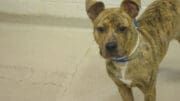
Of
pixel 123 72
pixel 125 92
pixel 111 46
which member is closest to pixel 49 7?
pixel 125 92

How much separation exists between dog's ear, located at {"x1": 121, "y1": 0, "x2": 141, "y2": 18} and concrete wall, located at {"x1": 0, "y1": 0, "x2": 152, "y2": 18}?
1.32 metres

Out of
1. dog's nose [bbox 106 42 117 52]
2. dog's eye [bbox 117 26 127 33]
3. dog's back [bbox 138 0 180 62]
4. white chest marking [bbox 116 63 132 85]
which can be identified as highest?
dog's eye [bbox 117 26 127 33]

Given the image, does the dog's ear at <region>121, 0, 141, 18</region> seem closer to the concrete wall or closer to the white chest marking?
the white chest marking

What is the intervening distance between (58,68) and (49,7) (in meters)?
0.76

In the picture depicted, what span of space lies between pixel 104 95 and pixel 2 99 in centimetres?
64

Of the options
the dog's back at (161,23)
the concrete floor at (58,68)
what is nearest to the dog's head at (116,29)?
the dog's back at (161,23)

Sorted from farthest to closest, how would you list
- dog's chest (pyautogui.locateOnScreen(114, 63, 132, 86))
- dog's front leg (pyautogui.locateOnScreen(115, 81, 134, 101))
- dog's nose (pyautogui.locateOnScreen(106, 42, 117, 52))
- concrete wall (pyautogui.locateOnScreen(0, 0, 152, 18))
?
concrete wall (pyautogui.locateOnScreen(0, 0, 152, 18))
dog's front leg (pyautogui.locateOnScreen(115, 81, 134, 101))
dog's chest (pyautogui.locateOnScreen(114, 63, 132, 86))
dog's nose (pyautogui.locateOnScreen(106, 42, 117, 52))

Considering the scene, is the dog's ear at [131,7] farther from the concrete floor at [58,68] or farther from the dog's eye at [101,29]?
the concrete floor at [58,68]

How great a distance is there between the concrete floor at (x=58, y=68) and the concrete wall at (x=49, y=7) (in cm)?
16

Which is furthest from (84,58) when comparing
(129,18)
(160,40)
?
(129,18)

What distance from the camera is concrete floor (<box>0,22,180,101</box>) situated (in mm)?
2389

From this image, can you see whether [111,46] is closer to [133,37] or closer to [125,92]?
[133,37]

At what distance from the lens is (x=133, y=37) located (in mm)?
1735

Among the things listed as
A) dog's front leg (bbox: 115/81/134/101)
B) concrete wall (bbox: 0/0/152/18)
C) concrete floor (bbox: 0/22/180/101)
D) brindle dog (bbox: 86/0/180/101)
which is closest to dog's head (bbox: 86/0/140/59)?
brindle dog (bbox: 86/0/180/101)
